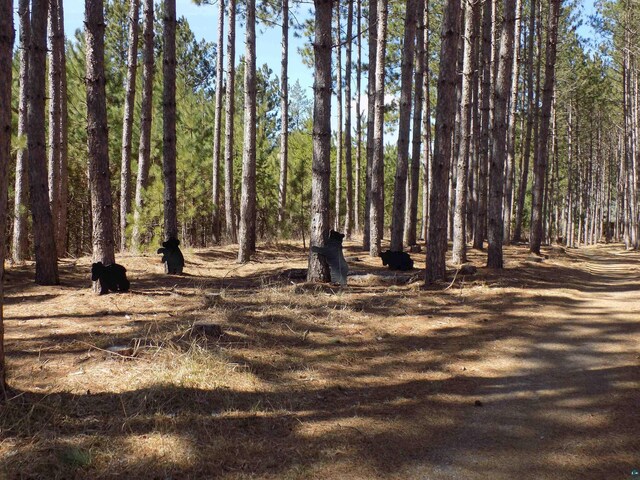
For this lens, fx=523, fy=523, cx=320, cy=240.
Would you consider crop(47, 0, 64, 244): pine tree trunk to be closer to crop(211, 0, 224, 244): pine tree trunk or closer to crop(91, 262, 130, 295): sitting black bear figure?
crop(91, 262, 130, 295): sitting black bear figure

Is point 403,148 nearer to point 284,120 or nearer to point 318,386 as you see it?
point 284,120

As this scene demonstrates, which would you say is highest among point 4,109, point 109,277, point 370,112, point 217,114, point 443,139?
point 217,114

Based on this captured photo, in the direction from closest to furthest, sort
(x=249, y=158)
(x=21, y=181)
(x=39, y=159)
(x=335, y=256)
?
(x=39, y=159)
(x=335, y=256)
(x=21, y=181)
(x=249, y=158)

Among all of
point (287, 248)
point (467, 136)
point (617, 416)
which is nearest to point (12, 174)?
point (287, 248)

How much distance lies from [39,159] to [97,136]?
1.32m

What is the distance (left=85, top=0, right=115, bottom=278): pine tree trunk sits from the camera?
8.02 metres

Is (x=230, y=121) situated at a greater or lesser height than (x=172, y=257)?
greater

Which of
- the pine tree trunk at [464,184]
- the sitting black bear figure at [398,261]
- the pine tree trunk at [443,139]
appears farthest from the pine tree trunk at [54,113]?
the pine tree trunk at [464,184]

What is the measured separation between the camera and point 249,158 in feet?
45.5

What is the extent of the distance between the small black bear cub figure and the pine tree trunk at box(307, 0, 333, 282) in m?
3.14

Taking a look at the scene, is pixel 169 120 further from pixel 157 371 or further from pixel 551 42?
pixel 551 42

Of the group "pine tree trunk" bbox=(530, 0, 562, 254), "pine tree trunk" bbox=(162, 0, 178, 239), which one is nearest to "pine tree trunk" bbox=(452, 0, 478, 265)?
"pine tree trunk" bbox=(530, 0, 562, 254)

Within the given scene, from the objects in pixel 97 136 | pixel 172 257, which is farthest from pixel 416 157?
pixel 97 136

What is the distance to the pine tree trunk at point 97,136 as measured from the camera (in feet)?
26.3
